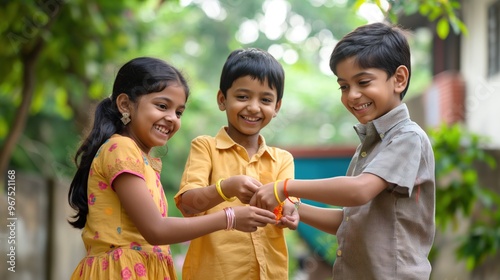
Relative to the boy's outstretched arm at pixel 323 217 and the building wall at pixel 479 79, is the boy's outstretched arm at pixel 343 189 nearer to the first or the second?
the boy's outstretched arm at pixel 323 217

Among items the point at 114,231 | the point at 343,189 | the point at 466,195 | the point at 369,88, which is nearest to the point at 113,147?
the point at 114,231

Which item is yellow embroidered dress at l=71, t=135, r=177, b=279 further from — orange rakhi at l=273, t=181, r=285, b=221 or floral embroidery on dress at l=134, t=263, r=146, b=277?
orange rakhi at l=273, t=181, r=285, b=221

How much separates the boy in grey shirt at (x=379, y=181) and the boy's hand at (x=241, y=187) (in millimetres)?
46

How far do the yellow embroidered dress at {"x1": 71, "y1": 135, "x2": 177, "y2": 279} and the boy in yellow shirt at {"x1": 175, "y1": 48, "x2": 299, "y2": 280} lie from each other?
19 centimetres

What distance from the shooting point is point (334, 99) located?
69.1ft

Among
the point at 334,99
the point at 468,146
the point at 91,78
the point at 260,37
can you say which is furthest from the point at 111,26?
the point at 334,99

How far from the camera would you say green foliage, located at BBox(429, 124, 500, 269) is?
6.53 metres

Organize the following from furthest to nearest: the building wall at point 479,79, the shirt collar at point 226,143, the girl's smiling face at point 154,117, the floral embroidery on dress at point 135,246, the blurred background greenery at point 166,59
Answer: the building wall at point 479,79 → the blurred background greenery at point 166,59 → the shirt collar at point 226,143 → the girl's smiling face at point 154,117 → the floral embroidery on dress at point 135,246

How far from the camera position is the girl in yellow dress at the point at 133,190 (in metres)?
2.96

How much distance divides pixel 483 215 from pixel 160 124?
4730 mm

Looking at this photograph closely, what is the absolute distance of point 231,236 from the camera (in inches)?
127

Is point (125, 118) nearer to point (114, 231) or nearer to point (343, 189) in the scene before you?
point (114, 231)

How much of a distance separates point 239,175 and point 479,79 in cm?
679

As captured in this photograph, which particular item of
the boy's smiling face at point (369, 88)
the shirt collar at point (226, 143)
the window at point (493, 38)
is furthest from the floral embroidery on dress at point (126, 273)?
the window at point (493, 38)
